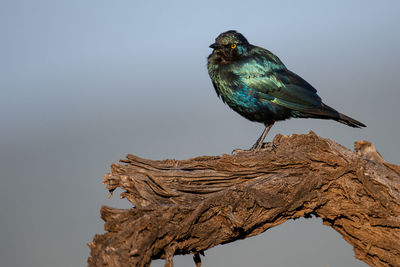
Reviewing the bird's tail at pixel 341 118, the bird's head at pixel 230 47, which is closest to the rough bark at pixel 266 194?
the bird's tail at pixel 341 118

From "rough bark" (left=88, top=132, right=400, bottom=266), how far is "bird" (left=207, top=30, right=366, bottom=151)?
1.30m

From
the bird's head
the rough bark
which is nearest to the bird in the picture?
the bird's head

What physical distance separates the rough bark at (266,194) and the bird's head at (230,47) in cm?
202

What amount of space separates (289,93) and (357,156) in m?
1.91

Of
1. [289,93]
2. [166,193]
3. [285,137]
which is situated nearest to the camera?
[166,193]

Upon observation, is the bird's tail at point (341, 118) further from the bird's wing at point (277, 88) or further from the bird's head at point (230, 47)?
the bird's head at point (230, 47)

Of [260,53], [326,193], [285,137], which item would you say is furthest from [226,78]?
[326,193]

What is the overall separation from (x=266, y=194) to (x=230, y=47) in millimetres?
3135

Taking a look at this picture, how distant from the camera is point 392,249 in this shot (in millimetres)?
5086

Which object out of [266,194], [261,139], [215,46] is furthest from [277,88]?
[266,194]

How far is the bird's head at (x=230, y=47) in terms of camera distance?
7.45 m

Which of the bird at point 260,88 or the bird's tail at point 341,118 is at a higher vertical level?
the bird at point 260,88

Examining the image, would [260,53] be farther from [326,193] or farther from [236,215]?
[236,215]

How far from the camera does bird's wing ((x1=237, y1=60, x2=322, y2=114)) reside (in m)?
7.09
